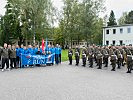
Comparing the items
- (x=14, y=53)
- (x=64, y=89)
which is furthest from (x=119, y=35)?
(x=64, y=89)

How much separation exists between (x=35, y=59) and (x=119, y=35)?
38.2 meters

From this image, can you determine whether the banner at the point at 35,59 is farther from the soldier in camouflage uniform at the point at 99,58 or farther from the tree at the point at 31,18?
the tree at the point at 31,18

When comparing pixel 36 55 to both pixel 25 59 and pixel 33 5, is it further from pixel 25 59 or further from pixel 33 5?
pixel 33 5

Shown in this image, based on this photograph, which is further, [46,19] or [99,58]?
[46,19]

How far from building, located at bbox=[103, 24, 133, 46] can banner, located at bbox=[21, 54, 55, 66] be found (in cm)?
3445

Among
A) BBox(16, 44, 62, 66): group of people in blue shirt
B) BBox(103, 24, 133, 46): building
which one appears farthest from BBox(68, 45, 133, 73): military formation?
BBox(103, 24, 133, 46): building

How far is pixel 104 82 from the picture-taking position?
13.1 meters

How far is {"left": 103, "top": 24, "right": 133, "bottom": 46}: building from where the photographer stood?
5478 centimetres

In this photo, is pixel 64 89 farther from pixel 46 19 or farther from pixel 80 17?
pixel 80 17

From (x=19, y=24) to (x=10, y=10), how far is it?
14.3 ft

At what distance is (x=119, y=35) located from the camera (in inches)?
2234

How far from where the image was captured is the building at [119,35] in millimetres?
54781

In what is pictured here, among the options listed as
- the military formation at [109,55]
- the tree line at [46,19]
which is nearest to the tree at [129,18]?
the tree line at [46,19]

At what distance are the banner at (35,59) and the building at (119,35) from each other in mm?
34454
